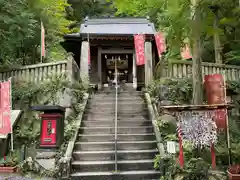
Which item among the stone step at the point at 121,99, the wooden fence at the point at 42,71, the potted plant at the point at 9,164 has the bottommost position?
the potted plant at the point at 9,164

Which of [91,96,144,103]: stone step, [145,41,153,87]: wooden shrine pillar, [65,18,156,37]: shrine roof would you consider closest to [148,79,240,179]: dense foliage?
[91,96,144,103]: stone step

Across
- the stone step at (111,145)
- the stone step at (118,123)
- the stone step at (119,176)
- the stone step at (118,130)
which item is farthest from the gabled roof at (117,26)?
the stone step at (119,176)

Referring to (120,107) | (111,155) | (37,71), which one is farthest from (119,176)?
(37,71)

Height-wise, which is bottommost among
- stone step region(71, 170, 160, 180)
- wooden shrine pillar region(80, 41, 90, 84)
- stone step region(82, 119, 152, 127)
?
stone step region(71, 170, 160, 180)

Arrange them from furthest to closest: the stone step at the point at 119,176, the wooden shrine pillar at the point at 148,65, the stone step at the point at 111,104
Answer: the wooden shrine pillar at the point at 148,65 → the stone step at the point at 111,104 → the stone step at the point at 119,176

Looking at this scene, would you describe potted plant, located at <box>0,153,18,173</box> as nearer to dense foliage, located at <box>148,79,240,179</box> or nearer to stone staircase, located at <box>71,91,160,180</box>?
stone staircase, located at <box>71,91,160,180</box>

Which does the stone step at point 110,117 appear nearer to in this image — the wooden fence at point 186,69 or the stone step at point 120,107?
the stone step at point 120,107

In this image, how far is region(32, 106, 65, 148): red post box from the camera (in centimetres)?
854

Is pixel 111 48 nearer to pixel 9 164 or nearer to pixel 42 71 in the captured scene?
pixel 42 71

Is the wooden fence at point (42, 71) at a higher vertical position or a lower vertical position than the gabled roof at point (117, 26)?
lower

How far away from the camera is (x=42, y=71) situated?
11.4m

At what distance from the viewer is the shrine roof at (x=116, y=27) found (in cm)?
1589

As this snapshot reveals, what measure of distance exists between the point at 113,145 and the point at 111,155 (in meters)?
0.53

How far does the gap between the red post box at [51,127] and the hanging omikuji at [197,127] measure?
13.5 feet
